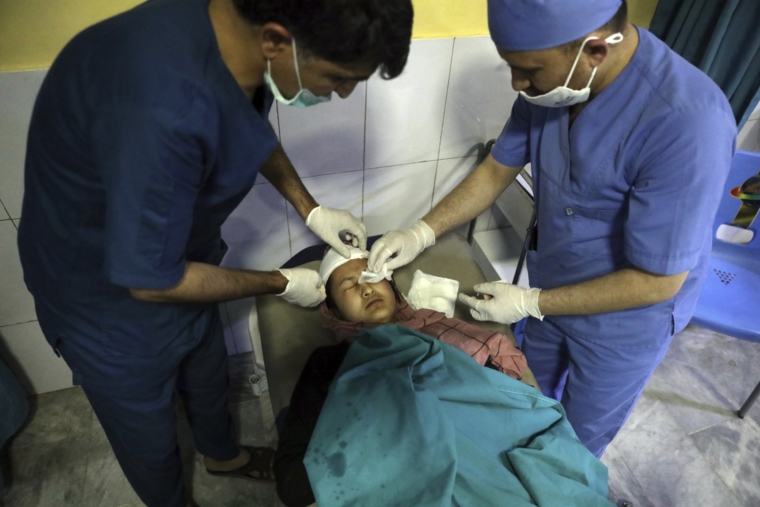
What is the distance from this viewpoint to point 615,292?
1268 mm

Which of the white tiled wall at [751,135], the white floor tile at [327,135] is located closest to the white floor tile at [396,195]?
the white floor tile at [327,135]

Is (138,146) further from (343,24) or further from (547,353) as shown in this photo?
(547,353)

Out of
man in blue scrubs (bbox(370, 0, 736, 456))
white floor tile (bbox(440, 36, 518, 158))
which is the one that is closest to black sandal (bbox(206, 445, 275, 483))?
man in blue scrubs (bbox(370, 0, 736, 456))

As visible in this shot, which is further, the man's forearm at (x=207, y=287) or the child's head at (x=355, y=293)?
the child's head at (x=355, y=293)

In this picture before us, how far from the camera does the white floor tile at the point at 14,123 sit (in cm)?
132

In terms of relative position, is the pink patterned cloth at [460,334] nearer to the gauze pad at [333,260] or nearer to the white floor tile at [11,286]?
the gauze pad at [333,260]

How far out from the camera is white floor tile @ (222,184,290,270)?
1.81 meters

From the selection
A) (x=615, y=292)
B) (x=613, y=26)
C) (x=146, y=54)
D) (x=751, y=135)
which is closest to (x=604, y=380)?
(x=615, y=292)

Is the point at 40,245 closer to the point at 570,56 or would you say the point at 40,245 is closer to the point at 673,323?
the point at 570,56

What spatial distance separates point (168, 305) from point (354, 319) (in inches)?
21.9

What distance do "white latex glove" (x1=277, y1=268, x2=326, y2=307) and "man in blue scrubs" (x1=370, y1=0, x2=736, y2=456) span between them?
0.18 meters

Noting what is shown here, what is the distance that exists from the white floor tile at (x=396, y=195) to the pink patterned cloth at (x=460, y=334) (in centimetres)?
57

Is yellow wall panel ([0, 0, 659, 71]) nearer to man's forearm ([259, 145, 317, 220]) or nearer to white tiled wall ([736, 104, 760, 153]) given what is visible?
man's forearm ([259, 145, 317, 220])

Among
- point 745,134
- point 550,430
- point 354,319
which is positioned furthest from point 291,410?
point 745,134
